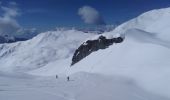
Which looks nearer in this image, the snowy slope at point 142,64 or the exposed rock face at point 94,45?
the snowy slope at point 142,64

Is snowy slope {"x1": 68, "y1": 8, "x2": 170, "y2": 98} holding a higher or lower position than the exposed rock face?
lower

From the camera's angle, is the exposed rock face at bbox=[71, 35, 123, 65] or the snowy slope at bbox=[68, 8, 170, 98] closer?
the snowy slope at bbox=[68, 8, 170, 98]

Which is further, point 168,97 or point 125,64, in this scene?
point 125,64

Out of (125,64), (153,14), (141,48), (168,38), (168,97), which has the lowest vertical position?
(168,97)

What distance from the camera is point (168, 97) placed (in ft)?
104

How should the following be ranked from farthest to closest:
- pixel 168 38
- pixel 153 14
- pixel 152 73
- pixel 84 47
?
pixel 153 14
pixel 84 47
pixel 168 38
pixel 152 73

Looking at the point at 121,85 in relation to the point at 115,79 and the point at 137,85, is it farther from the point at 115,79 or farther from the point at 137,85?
the point at 115,79

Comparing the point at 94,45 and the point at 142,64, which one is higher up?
the point at 94,45

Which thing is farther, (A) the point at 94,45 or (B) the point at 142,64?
(A) the point at 94,45

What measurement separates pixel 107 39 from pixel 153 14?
313 ft

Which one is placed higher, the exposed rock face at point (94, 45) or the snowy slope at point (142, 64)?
the exposed rock face at point (94, 45)

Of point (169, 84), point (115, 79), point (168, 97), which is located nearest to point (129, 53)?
point (115, 79)

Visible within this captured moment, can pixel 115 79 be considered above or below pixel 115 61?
below

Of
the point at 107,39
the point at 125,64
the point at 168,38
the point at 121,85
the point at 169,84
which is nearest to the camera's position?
the point at 169,84
